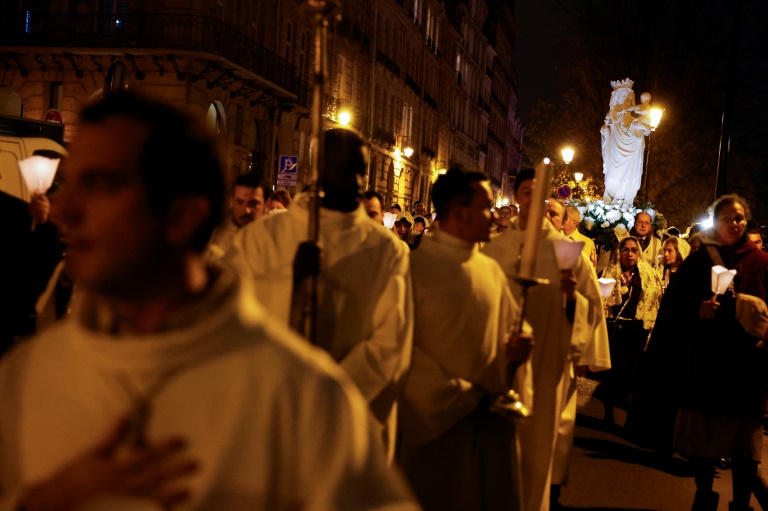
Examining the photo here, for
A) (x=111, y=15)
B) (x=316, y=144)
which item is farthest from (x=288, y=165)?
(x=316, y=144)

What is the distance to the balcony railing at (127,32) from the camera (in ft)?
85.9

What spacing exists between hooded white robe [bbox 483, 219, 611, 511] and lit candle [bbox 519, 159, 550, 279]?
158cm

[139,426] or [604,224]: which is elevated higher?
[604,224]

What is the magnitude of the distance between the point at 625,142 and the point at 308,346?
26.6 m

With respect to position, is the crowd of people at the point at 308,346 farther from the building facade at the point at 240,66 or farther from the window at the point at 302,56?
the window at the point at 302,56

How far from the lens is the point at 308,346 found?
1.83m

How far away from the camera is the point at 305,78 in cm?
3688

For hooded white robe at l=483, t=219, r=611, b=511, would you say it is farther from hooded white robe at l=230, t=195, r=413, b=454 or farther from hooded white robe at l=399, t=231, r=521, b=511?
hooded white robe at l=230, t=195, r=413, b=454

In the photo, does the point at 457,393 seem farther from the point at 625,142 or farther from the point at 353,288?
the point at 625,142

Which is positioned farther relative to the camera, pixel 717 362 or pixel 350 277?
pixel 717 362

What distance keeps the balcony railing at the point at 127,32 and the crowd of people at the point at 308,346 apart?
1850 centimetres

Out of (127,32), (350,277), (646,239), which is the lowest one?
(350,277)


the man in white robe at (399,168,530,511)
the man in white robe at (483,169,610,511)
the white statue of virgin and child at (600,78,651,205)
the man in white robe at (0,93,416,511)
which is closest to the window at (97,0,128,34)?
the white statue of virgin and child at (600,78,651,205)

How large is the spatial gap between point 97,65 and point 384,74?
23.7m
